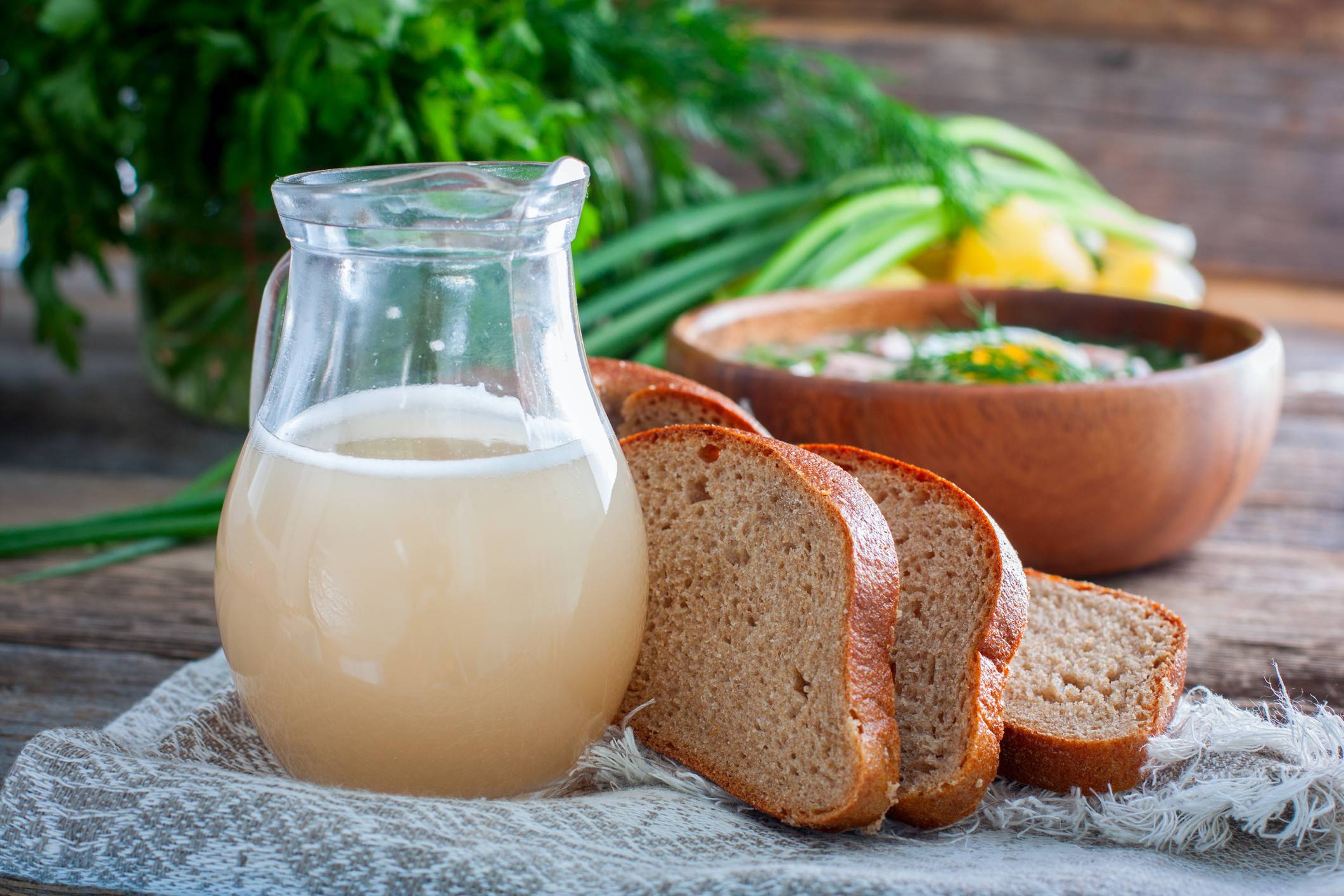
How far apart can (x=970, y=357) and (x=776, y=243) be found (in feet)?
3.41

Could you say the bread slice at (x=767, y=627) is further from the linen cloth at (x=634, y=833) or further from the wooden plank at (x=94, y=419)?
the wooden plank at (x=94, y=419)

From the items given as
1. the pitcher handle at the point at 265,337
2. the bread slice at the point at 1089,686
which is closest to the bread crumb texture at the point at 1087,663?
the bread slice at the point at 1089,686

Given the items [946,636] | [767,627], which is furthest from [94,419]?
[946,636]

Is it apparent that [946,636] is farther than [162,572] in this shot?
No

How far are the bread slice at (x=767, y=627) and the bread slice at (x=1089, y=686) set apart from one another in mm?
167

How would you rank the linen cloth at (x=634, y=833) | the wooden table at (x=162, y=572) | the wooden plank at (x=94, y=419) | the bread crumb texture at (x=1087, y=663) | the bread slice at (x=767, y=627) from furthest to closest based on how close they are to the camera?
the wooden plank at (x=94, y=419), the wooden table at (x=162, y=572), the bread crumb texture at (x=1087, y=663), the bread slice at (x=767, y=627), the linen cloth at (x=634, y=833)

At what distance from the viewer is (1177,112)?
145 inches

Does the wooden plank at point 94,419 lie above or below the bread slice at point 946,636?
below

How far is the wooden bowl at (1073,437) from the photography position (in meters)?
1.47

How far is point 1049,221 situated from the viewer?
276 centimetres

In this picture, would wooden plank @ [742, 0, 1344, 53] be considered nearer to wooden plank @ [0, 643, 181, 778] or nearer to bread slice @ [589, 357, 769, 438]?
bread slice @ [589, 357, 769, 438]

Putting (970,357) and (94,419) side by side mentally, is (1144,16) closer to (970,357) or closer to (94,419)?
(970,357)

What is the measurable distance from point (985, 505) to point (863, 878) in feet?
2.43

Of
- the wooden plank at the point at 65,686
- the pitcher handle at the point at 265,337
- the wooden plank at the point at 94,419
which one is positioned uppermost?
the pitcher handle at the point at 265,337
